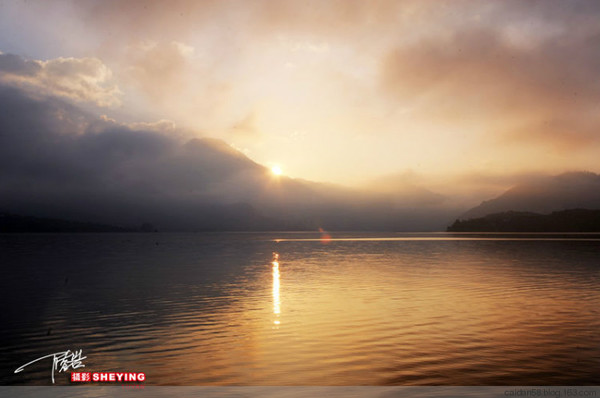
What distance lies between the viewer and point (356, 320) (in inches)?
1190

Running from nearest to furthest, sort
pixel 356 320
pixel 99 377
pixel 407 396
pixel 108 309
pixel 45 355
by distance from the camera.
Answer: pixel 407 396 → pixel 99 377 → pixel 45 355 → pixel 356 320 → pixel 108 309

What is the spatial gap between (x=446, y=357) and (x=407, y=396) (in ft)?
19.4

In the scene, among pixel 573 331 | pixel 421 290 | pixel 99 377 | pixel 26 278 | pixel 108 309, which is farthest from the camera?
pixel 26 278

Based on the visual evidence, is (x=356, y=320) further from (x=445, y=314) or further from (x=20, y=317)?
(x=20, y=317)

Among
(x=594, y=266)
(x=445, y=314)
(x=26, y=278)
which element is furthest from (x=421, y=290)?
(x=26, y=278)

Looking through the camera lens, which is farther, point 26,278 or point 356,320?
point 26,278

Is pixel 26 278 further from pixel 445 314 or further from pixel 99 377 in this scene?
pixel 445 314

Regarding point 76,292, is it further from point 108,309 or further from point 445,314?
point 445,314

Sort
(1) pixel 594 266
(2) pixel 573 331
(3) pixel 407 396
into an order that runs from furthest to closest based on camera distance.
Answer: (1) pixel 594 266, (2) pixel 573 331, (3) pixel 407 396

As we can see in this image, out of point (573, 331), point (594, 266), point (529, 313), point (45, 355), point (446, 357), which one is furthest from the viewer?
point (594, 266)

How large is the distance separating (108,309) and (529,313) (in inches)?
1254

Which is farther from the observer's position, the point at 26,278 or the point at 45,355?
the point at 26,278

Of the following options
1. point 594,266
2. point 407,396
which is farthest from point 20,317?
point 594,266

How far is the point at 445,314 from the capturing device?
32.0 metres
